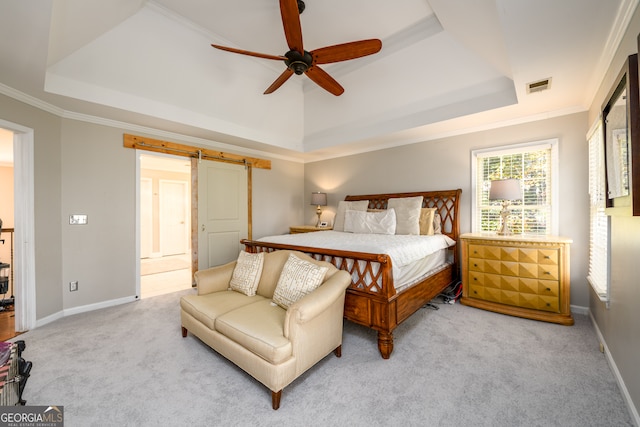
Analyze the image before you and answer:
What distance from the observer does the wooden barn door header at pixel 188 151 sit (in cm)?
383

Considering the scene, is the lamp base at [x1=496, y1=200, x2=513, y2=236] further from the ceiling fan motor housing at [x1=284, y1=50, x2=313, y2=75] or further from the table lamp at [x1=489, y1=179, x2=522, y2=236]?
the ceiling fan motor housing at [x1=284, y1=50, x2=313, y2=75]

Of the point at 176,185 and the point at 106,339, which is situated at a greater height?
the point at 176,185

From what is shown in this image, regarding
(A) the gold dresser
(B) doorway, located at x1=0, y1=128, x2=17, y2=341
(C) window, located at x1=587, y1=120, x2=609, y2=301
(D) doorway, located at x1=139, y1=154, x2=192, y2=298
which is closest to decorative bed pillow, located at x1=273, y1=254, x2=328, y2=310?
(A) the gold dresser

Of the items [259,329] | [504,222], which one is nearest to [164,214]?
[259,329]

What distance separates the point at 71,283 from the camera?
3.32m

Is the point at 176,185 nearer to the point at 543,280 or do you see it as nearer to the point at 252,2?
the point at 252,2

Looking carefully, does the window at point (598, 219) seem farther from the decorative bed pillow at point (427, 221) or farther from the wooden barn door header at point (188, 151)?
the wooden barn door header at point (188, 151)

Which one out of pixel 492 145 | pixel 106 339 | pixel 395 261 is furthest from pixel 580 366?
pixel 106 339

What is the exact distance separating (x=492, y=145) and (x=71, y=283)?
594cm

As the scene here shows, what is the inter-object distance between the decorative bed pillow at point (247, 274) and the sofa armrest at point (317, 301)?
850 mm

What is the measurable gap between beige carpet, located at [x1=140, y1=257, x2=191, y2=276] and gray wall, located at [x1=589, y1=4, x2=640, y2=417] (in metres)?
6.67

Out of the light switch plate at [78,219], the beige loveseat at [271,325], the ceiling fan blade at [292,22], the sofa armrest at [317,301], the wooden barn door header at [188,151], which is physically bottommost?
the beige loveseat at [271,325]

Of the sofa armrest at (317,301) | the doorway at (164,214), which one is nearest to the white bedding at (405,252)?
the sofa armrest at (317,301)

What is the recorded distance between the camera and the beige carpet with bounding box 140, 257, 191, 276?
18.8 feet
